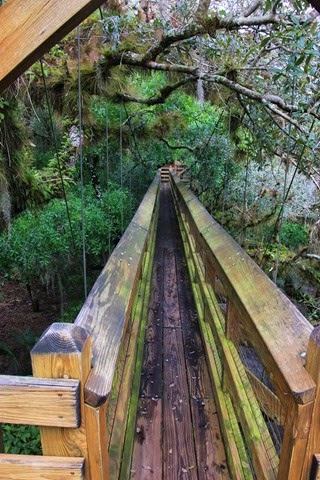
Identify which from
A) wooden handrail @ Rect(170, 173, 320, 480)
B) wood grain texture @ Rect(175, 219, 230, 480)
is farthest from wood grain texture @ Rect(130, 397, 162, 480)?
wooden handrail @ Rect(170, 173, 320, 480)

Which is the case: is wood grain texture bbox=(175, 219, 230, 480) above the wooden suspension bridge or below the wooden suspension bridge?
below

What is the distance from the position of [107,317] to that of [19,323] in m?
4.72

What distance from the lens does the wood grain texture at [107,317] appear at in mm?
682

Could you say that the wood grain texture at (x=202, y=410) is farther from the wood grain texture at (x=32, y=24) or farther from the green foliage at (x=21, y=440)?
the wood grain texture at (x=32, y=24)

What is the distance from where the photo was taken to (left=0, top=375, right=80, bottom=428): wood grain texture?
2.12 ft

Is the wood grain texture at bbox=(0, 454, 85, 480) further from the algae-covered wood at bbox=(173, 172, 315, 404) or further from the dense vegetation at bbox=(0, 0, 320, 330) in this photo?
the dense vegetation at bbox=(0, 0, 320, 330)

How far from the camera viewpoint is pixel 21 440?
2.17 meters

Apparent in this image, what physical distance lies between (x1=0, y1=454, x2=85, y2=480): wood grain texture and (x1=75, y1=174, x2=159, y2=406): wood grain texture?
0.15 meters

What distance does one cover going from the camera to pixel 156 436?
1429mm

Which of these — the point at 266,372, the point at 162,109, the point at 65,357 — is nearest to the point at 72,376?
the point at 65,357

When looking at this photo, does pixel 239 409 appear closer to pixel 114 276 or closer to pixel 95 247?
pixel 114 276

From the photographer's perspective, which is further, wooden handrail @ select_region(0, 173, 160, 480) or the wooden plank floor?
the wooden plank floor

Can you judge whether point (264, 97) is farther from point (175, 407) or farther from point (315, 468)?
point (315, 468)

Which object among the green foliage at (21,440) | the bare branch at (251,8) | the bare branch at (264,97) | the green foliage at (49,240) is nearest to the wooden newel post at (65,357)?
the green foliage at (21,440)
